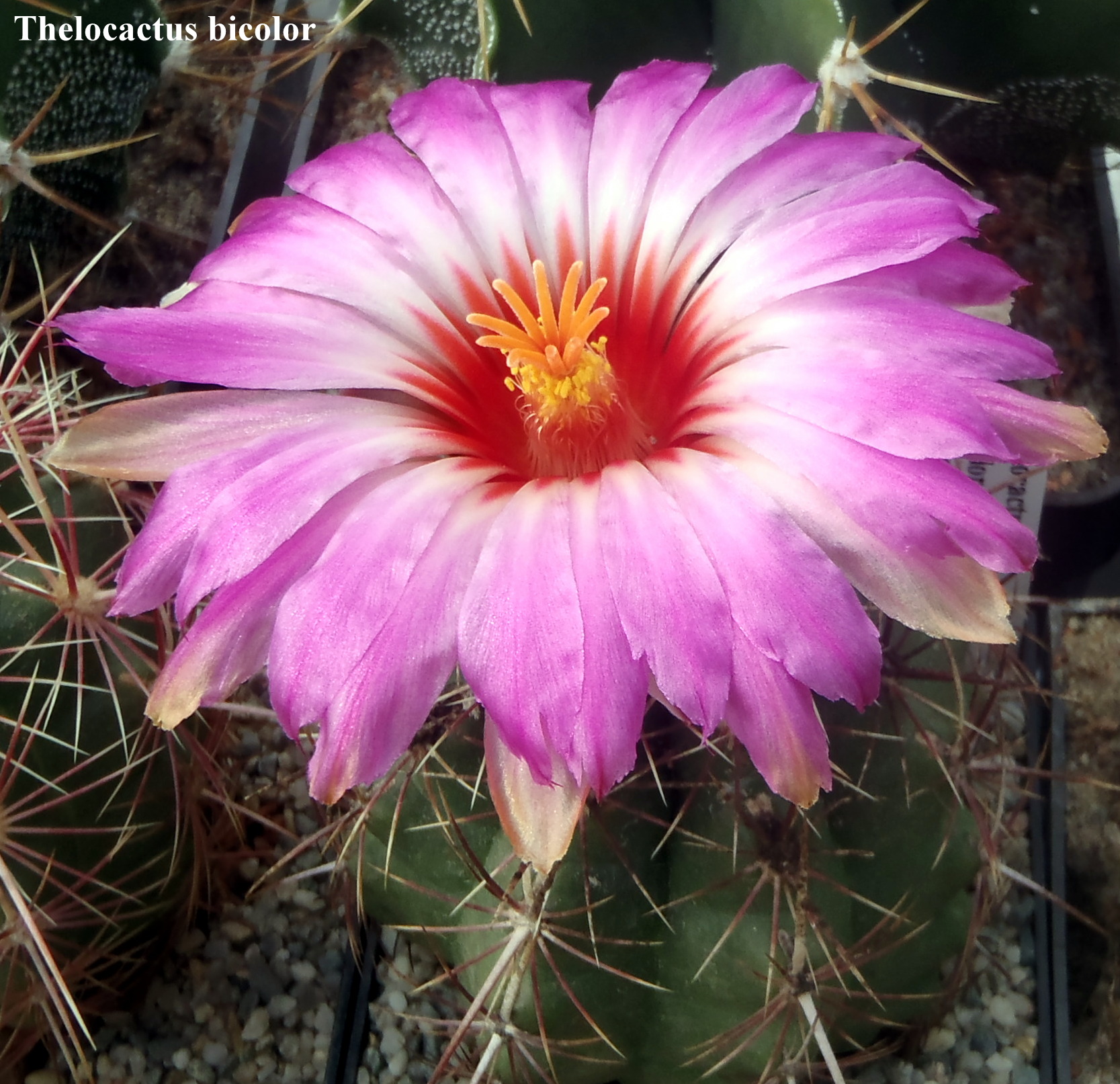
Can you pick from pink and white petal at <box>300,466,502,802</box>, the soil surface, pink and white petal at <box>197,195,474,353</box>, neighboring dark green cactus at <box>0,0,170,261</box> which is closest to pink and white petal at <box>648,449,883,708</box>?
pink and white petal at <box>300,466,502,802</box>

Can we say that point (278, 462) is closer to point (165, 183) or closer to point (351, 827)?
point (351, 827)

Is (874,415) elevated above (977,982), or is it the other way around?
(874,415)

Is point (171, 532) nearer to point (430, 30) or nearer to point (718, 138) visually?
point (718, 138)

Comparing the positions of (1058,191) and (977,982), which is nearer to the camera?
(977,982)

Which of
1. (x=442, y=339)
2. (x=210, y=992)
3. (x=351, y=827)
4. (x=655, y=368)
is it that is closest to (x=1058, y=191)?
(x=655, y=368)

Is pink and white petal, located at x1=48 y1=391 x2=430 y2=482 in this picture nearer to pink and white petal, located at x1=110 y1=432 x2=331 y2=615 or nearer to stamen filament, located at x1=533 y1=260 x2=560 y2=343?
pink and white petal, located at x1=110 y1=432 x2=331 y2=615

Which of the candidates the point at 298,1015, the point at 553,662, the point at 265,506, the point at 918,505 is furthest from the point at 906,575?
the point at 298,1015
